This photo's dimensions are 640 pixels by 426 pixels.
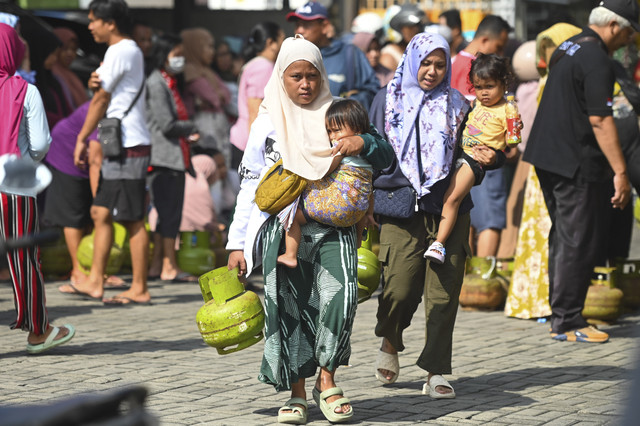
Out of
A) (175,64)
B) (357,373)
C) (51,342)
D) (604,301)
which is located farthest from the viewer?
(175,64)

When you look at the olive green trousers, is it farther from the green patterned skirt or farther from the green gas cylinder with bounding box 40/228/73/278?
the green gas cylinder with bounding box 40/228/73/278

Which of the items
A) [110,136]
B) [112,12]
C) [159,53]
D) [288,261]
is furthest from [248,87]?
[288,261]

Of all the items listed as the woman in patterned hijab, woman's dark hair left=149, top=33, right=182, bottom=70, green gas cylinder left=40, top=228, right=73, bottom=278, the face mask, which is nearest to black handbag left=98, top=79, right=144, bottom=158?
woman's dark hair left=149, top=33, right=182, bottom=70

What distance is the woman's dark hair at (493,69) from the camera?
21.3ft

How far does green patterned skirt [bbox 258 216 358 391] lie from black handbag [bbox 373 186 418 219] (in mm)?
592

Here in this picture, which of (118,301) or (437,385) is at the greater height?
(437,385)

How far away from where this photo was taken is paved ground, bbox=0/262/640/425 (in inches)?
224

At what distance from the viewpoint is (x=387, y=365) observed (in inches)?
247

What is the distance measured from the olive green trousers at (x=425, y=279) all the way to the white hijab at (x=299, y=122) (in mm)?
932

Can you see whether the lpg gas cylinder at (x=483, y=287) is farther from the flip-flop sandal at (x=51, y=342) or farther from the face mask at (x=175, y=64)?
the face mask at (x=175, y=64)

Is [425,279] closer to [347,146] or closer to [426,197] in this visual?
[426,197]

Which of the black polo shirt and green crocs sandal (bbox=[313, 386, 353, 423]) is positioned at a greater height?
the black polo shirt

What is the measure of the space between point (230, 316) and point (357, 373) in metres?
1.60

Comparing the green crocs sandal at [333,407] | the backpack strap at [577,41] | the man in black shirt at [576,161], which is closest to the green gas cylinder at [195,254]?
the man in black shirt at [576,161]
